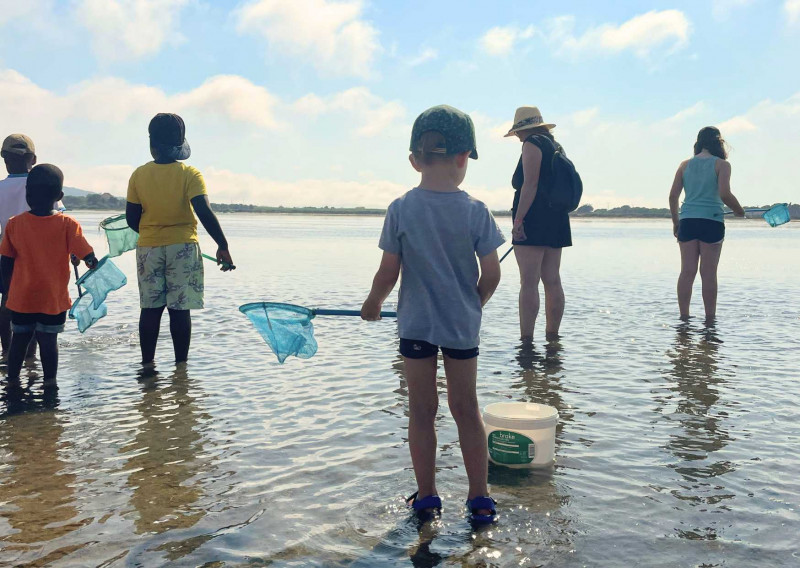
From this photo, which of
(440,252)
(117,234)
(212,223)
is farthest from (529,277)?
(440,252)

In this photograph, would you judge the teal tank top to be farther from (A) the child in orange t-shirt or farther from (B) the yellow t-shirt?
(A) the child in orange t-shirt

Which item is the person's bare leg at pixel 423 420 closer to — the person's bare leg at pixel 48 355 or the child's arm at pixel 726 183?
the person's bare leg at pixel 48 355

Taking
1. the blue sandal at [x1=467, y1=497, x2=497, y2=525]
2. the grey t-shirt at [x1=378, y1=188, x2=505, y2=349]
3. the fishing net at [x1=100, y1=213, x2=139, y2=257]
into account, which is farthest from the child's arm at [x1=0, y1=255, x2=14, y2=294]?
the blue sandal at [x1=467, y1=497, x2=497, y2=525]

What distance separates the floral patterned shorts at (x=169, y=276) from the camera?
20.2 ft

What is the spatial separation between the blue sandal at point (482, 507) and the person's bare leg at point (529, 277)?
4.37 meters

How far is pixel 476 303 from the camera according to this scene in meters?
3.33

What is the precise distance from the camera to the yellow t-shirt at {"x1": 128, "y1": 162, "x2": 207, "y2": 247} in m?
6.10

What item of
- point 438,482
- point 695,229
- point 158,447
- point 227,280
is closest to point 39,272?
point 158,447

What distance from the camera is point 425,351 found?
330 centimetres

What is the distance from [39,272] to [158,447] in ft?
7.34

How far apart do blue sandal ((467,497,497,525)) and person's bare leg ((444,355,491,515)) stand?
0.13 feet

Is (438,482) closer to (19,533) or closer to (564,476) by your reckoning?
(564,476)

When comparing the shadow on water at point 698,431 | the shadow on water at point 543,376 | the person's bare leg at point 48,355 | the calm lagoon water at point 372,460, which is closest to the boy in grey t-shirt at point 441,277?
the calm lagoon water at point 372,460

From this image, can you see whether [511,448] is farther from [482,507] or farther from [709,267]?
[709,267]
